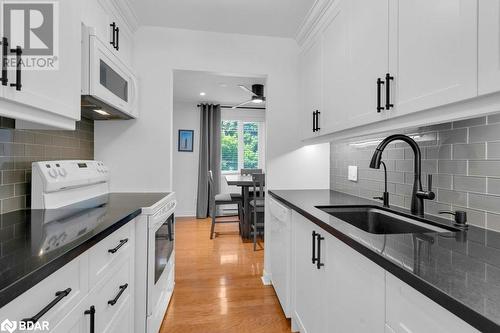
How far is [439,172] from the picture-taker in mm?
1270

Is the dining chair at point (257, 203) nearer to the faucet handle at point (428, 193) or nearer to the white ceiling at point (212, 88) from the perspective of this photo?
the white ceiling at point (212, 88)

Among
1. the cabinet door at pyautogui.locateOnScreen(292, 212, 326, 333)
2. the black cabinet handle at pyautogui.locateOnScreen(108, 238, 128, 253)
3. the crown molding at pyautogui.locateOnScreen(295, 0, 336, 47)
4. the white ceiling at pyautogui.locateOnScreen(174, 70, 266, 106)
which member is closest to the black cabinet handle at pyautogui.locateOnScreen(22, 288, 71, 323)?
the black cabinet handle at pyautogui.locateOnScreen(108, 238, 128, 253)

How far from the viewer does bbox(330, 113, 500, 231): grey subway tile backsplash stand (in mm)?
1016

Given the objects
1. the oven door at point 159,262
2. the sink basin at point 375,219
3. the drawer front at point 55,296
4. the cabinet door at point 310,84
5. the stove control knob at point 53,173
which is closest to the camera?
the drawer front at point 55,296

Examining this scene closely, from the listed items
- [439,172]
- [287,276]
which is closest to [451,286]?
[439,172]

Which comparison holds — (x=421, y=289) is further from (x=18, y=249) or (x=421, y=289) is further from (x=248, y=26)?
(x=248, y=26)

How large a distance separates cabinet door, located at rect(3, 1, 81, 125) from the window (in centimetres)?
457

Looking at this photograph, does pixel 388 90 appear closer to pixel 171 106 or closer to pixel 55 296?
pixel 55 296

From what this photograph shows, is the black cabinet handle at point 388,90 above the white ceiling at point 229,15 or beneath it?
beneath

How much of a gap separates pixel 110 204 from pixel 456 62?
185 centimetres

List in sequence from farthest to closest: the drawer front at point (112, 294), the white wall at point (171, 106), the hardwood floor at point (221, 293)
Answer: the white wall at point (171, 106), the hardwood floor at point (221, 293), the drawer front at point (112, 294)

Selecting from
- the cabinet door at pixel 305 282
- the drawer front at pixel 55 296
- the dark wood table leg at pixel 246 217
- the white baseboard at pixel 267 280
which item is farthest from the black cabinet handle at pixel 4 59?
the dark wood table leg at pixel 246 217

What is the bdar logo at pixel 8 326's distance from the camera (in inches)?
22.9

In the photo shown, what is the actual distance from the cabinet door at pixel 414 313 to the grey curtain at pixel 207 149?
488cm
